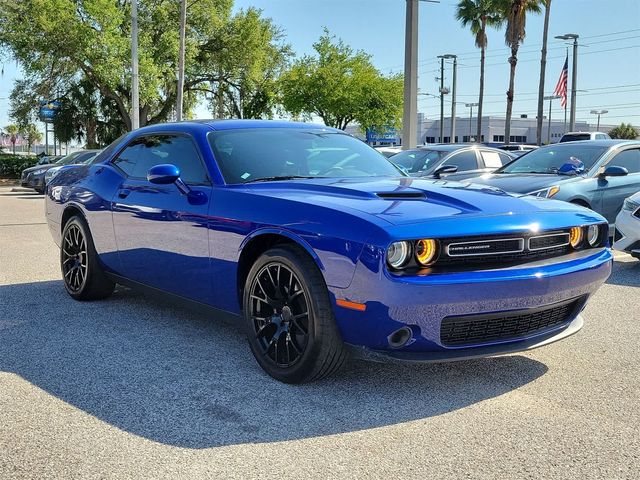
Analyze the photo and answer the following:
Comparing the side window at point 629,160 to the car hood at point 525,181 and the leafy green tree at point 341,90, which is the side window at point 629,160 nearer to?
the car hood at point 525,181

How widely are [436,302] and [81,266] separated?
11.9 ft

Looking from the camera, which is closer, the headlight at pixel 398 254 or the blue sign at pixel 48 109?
the headlight at pixel 398 254

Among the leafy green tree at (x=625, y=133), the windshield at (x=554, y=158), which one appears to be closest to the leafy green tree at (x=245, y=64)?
the windshield at (x=554, y=158)

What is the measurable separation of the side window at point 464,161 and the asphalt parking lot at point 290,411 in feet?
22.1

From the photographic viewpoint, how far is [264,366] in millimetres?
3881

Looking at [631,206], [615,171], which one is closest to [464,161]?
[615,171]

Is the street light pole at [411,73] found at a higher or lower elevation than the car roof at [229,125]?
higher

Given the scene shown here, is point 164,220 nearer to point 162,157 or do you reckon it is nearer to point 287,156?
point 162,157

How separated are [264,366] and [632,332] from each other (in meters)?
2.77

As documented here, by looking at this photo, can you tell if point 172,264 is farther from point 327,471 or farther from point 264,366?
point 327,471

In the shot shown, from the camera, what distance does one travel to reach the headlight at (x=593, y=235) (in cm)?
400

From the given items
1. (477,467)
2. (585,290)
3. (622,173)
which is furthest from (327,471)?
(622,173)

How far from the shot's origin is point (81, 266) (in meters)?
5.83

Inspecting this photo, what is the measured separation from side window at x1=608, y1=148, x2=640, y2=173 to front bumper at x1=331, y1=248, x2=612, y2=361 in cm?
631
